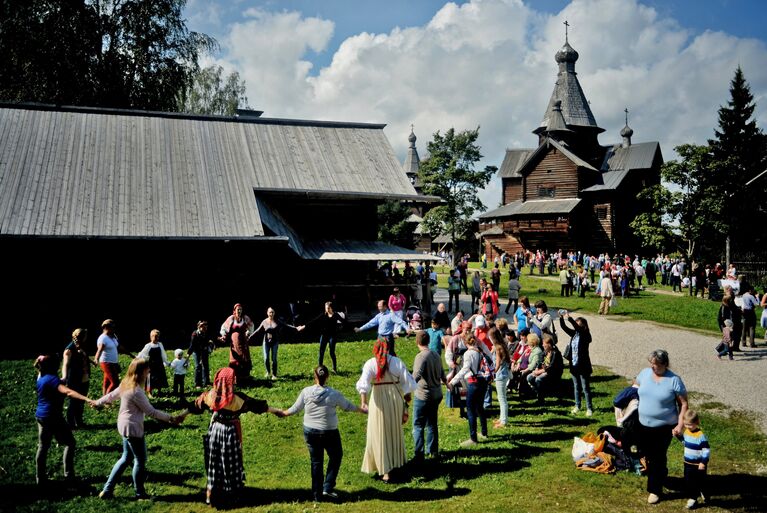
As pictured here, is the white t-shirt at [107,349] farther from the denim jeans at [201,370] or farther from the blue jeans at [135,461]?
the blue jeans at [135,461]

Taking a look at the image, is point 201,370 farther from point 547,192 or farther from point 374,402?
point 547,192

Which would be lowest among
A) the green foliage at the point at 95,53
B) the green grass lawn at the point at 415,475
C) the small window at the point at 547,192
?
the green grass lawn at the point at 415,475

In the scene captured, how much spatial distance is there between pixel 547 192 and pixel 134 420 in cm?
4689

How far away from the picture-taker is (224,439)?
6.76 m

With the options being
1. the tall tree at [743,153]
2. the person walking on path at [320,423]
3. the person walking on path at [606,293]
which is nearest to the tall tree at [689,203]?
the tall tree at [743,153]

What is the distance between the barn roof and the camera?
17.2 m

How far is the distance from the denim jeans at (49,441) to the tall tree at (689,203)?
30272 mm

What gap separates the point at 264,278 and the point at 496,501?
13.5 metres

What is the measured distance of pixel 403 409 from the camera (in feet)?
25.5

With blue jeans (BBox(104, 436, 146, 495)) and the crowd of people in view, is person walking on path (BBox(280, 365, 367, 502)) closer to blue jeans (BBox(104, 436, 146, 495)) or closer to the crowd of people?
the crowd of people

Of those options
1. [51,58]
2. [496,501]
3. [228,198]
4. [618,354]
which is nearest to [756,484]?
[496,501]

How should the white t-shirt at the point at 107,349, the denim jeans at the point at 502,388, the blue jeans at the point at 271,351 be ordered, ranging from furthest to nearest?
the blue jeans at the point at 271,351, the white t-shirt at the point at 107,349, the denim jeans at the point at 502,388

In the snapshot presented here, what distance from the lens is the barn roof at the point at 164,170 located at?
17.2m

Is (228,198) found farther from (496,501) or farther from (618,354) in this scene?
(496,501)
